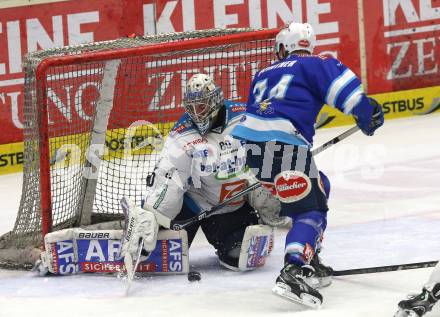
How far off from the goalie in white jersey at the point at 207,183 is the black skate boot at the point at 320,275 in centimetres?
35

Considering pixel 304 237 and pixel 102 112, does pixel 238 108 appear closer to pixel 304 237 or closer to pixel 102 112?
pixel 102 112

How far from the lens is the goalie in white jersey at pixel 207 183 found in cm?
593

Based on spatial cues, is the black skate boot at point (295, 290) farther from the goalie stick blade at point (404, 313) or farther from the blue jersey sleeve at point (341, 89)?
the blue jersey sleeve at point (341, 89)

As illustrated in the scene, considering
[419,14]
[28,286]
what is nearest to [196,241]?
[28,286]

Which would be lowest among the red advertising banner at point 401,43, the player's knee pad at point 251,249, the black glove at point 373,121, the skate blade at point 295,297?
the skate blade at point 295,297

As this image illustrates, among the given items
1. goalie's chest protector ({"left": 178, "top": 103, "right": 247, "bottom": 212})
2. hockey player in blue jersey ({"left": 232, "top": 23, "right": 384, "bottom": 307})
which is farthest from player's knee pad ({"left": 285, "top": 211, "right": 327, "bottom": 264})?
goalie's chest protector ({"left": 178, "top": 103, "right": 247, "bottom": 212})

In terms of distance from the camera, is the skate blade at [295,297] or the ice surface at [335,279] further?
the ice surface at [335,279]

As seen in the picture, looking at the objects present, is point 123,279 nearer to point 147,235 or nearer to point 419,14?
point 147,235

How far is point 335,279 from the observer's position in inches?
226

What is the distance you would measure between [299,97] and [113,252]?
1.23m

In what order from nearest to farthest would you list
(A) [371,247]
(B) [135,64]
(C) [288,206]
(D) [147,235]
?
1. (C) [288,206]
2. (D) [147,235]
3. (A) [371,247]
4. (B) [135,64]

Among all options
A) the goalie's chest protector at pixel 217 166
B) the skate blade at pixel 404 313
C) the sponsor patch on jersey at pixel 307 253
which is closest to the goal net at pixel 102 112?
the goalie's chest protector at pixel 217 166

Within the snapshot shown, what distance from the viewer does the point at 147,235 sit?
5.83m

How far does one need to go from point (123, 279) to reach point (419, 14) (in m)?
4.81
